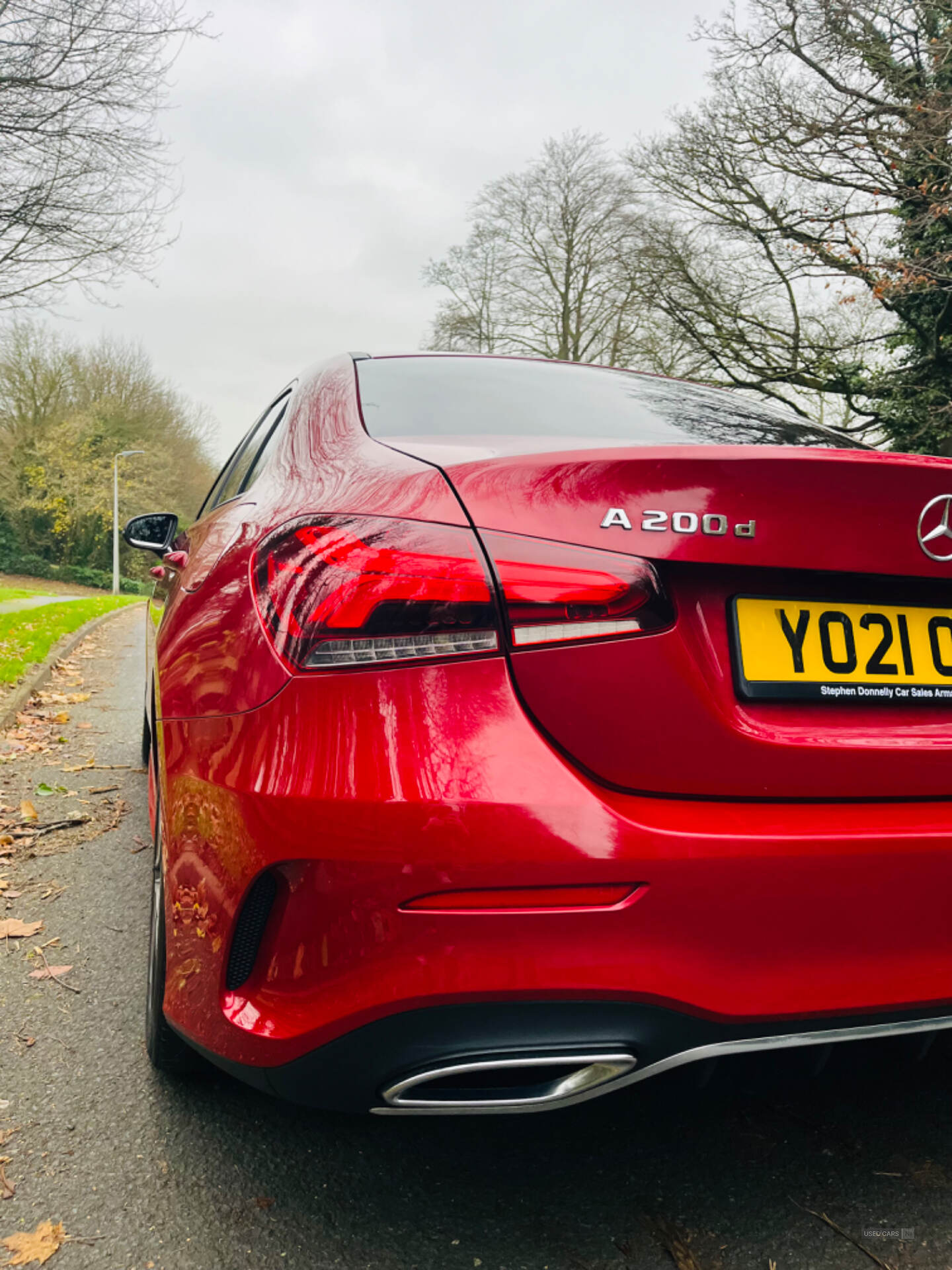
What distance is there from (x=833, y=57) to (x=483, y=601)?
16089 millimetres

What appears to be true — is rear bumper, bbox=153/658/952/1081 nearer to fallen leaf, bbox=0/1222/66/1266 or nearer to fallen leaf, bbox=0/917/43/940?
fallen leaf, bbox=0/1222/66/1266

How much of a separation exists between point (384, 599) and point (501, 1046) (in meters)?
0.60

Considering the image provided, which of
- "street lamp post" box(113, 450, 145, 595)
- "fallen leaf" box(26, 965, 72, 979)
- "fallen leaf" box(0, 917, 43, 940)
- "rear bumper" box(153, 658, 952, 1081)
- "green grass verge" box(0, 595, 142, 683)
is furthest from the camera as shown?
"street lamp post" box(113, 450, 145, 595)

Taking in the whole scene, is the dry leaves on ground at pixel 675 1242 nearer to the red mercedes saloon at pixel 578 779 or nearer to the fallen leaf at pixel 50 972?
the red mercedes saloon at pixel 578 779

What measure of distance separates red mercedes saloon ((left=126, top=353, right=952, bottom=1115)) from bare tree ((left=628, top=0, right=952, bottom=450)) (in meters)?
11.1

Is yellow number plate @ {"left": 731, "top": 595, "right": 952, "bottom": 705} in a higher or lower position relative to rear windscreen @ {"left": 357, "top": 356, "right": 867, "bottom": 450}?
lower

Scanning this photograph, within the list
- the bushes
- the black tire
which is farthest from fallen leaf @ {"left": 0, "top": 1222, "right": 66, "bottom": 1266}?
the bushes

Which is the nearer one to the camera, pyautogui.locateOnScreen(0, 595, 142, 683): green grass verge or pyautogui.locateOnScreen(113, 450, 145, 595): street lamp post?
pyautogui.locateOnScreen(0, 595, 142, 683): green grass verge

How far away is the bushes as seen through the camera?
43.5m

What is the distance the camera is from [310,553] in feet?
4.73

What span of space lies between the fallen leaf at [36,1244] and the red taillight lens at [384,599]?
3.17 ft

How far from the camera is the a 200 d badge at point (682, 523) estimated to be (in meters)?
1.37

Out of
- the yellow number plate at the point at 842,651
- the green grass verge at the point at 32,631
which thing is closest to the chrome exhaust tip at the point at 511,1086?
the yellow number plate at the point at 842,651

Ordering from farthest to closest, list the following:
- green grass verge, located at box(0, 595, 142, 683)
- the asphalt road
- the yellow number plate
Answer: green grass verge, located at box(0, 595, 142, 683) → the asphalt road → the yellow number plate
